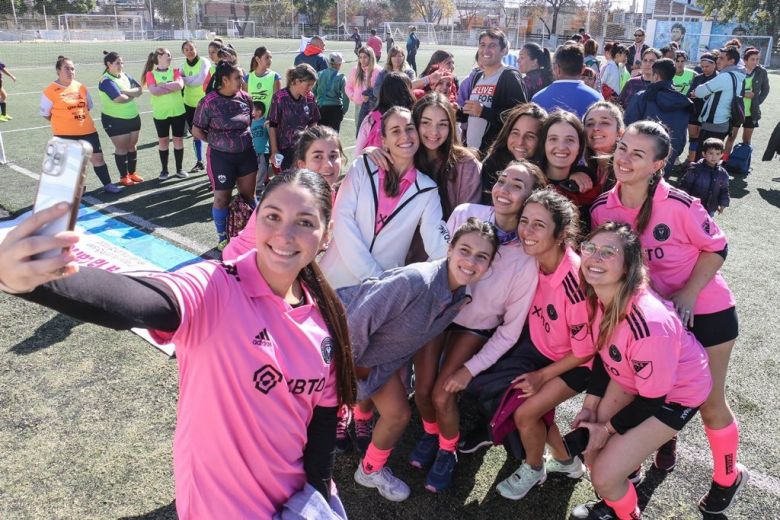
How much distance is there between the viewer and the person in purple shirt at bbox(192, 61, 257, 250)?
5.93 m

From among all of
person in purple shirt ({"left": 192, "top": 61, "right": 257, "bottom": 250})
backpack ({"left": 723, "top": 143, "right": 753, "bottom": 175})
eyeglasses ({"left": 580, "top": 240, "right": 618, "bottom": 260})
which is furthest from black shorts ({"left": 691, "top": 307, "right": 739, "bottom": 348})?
backpack ({"left": 723, "top": 143, "right": 753, "bottom": 175})

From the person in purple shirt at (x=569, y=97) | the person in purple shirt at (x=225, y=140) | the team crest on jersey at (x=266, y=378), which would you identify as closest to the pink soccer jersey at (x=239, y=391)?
the team crest on jersey at (x=266, y=378)

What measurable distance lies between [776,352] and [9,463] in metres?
5.32

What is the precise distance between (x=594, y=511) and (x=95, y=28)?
4856 cm

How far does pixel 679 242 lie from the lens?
2.74m

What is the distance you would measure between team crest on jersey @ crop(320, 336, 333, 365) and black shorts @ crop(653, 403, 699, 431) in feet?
5.37

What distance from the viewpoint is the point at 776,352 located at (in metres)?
4.34

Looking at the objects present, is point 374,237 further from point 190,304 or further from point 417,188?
point 190,304

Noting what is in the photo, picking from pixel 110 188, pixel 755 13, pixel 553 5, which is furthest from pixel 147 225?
pixel 553 5

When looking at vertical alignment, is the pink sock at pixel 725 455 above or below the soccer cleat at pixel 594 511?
above

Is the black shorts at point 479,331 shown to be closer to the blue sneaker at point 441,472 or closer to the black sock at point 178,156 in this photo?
the blue sneaker at point 441,472

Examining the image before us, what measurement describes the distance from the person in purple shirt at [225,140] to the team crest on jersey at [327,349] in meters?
4.33

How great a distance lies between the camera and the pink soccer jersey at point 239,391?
1.51 meters

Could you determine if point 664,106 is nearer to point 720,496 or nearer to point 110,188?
point 720,496
